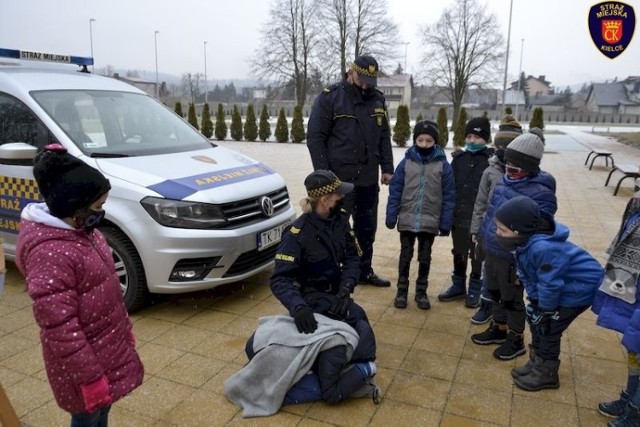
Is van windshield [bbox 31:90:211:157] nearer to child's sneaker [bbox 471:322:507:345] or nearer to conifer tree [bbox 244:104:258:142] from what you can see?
child's sneaker [bbox 471:322:507:345]

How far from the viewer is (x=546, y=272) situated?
280 cm

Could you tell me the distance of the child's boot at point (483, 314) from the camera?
4.00 meters

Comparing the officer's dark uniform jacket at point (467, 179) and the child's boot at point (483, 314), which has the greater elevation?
the officer's dark uniform jacket at point (467, 179)

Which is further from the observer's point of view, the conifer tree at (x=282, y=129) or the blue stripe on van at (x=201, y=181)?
the conifer tree at (x=282, y=129)

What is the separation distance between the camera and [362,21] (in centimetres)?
3650

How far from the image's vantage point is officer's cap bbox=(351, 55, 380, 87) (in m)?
4.25

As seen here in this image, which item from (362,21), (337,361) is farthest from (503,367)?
(362,21)

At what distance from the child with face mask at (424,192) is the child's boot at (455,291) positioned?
0.29 meters

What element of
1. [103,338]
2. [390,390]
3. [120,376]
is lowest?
[390,390]

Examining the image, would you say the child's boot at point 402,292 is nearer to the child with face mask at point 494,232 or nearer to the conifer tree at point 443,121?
the child with face mask at point 494,232

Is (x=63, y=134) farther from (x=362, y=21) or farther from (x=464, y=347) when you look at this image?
(x=362, y=21)

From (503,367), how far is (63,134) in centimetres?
376

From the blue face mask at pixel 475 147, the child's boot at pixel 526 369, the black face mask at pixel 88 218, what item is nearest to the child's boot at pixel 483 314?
the child's boot at pixel 526 369

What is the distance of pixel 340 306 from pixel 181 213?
1.44 meters
